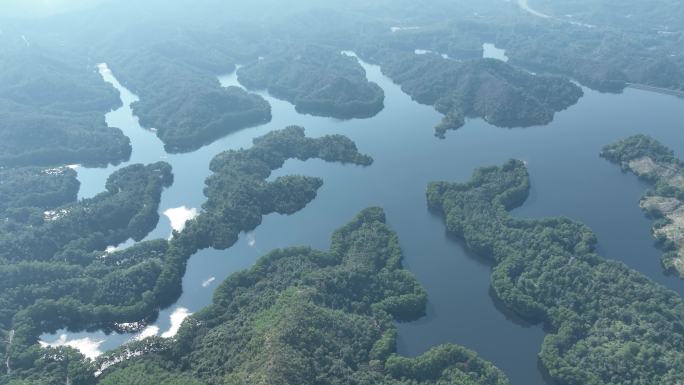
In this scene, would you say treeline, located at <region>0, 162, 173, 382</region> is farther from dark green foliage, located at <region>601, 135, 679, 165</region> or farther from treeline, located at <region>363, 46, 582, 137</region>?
dark green foliage, located at <region>601, 135, 679, 165</region>

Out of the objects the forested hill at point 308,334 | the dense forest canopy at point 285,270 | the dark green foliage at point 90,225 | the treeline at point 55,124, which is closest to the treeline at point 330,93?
the dense forest canopy at point 285,270

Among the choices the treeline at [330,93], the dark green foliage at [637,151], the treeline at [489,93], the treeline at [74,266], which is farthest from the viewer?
the treeline at [330,93]

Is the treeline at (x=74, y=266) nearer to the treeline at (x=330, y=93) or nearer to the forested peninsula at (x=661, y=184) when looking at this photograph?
the treeline at (x=330, y=93)

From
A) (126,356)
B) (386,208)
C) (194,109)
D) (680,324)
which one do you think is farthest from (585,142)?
(126,356)

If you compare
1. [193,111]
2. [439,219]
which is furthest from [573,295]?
[193,111]

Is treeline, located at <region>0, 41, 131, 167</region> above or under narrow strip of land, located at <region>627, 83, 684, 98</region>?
under

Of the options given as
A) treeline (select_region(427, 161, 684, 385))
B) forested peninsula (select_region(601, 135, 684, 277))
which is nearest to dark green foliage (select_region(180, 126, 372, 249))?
treeline (select_region(427, 161, 684, 385))
